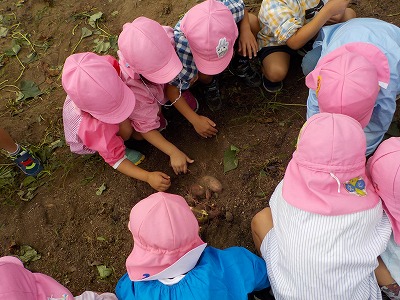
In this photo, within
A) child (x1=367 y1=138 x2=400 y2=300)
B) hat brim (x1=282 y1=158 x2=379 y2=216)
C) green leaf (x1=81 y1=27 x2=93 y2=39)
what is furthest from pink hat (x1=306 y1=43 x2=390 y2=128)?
green leaf (x1=81 y1=27 x2=93 y2=39)

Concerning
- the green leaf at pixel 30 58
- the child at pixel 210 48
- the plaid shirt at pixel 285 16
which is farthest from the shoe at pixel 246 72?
the green leaf at pixel 30 58

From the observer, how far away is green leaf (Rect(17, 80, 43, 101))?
283cm

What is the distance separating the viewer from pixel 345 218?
4.48 ft

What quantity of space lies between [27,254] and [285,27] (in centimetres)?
184

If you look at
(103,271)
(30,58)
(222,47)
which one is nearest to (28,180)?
(103,271)

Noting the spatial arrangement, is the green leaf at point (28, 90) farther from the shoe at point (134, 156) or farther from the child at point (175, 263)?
the child at point (175, 263)

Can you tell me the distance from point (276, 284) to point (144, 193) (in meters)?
0.96

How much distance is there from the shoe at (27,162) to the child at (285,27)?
1447mm

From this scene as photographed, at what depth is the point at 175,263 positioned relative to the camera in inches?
57.2

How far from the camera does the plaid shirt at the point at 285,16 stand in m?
2.20

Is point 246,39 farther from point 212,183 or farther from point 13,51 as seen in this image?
point 13,51

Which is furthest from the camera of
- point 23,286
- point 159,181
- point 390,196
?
point 159,181

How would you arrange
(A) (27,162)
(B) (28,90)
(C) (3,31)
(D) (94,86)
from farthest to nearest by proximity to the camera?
(C) (3,31), (B) (28,90), (A) (27,162), (D) (94,86)

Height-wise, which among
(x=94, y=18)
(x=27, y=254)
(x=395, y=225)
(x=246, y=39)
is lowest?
(x=27, y=254)
